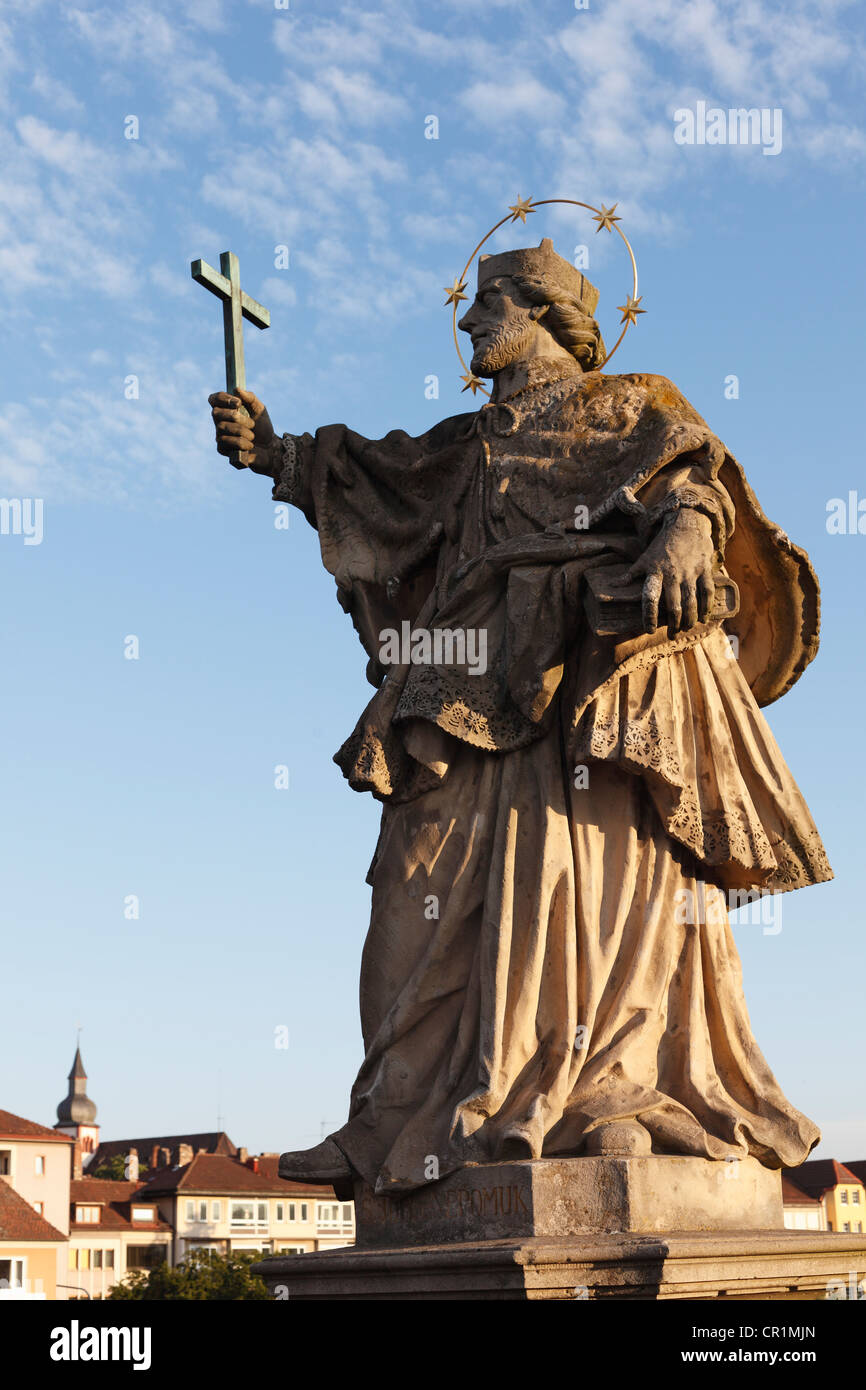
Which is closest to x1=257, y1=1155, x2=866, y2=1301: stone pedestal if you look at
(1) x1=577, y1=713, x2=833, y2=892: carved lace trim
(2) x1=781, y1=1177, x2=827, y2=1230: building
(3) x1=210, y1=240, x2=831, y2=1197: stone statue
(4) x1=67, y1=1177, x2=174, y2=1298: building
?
(3) x1=210, y1=240, x2=831, y2=1197: stone statue

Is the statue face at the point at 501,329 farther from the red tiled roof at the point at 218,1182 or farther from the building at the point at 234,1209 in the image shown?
the red tiled roof at the point at 218,1182

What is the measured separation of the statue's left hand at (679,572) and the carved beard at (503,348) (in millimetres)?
1520

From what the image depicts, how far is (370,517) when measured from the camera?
28.2 ft

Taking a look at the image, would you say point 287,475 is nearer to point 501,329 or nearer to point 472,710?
point 501,329

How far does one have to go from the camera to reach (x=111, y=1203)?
277 ft

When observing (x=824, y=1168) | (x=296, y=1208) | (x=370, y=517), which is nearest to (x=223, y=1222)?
(x=296, y=1208)

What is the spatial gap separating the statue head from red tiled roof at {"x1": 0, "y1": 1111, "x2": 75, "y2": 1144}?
6279 cm

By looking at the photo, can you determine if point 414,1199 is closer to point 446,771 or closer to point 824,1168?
point 446,771

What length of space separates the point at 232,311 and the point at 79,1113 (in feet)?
484

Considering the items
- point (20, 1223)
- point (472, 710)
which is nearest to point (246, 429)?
point (472, 710)

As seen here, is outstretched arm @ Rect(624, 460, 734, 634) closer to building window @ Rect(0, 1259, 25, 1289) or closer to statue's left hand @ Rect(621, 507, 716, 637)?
statue's left hand @ Rect(621, 507, 716, 637)

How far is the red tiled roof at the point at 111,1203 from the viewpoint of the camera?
81.6 m

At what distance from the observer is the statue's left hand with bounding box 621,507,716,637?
7.04 m

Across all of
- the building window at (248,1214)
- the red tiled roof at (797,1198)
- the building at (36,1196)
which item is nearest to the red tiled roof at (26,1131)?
the building at (36,1196)
